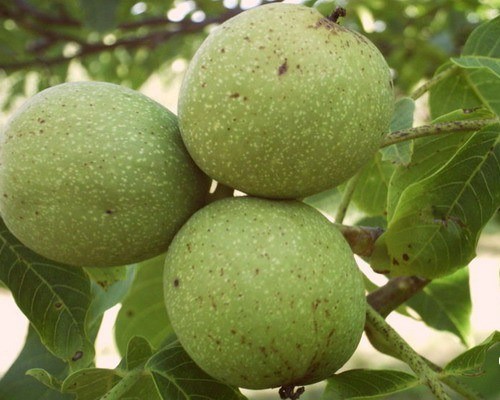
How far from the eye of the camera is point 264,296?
46.4 inches

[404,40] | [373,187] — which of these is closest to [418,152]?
[373,187]

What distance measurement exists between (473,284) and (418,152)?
651 centimetres

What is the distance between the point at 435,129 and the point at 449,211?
174mm

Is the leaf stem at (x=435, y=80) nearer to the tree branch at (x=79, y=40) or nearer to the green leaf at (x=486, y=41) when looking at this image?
the green leaf at (x=486, y=41)

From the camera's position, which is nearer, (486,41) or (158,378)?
(158,378)

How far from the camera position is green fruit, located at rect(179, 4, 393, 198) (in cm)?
124

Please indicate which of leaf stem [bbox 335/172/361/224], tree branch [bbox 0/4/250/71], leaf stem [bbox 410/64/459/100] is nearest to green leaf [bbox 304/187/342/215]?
leaf stem [bbox 335/172/361/224]

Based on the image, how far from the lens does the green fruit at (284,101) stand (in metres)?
1.24

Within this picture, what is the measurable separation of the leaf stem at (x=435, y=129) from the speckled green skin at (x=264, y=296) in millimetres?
289

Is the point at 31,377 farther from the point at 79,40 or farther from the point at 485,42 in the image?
the point at 79,40

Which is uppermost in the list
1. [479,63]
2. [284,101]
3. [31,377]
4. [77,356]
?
[284,101]

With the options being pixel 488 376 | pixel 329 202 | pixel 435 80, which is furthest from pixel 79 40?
pixel 488 376

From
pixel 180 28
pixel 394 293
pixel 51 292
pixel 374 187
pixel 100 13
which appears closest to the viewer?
pixel 51 292

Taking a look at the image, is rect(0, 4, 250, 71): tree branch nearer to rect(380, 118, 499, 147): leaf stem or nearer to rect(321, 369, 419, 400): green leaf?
rect(380, 118, 499, 147): leaf stem
